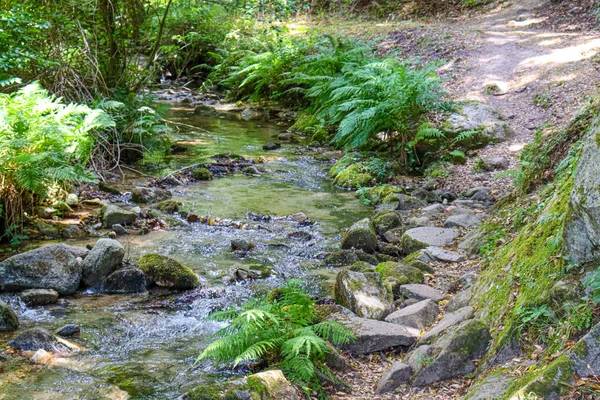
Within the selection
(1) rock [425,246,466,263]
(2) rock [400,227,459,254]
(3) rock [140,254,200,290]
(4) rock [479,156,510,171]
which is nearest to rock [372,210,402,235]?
(2) rock [400,227,459,254]

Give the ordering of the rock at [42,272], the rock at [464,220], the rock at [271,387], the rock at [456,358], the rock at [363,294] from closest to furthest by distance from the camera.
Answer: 1. the rock at [271,387]
2. the rock at [456,358]
3. the rock at [363,294]
4. the rock at [42,272]
5. the rock at [464,220]

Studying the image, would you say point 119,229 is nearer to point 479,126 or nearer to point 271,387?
point 271,387

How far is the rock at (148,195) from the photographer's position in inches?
342

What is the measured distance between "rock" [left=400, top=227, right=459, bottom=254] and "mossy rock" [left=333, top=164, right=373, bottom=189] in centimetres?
269

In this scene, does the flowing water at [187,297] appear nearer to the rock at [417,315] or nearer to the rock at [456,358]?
the rock at [417,315]

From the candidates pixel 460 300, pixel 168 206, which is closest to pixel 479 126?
pixel 168 206

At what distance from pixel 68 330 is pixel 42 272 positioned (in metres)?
1.07

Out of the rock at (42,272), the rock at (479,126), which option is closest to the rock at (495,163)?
the rock at (479,126)

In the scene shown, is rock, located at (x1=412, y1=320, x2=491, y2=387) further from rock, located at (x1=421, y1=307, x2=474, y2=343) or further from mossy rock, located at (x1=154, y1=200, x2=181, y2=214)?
mossy rock, located at (x1=154, y1=200, x2=181, y2=214)

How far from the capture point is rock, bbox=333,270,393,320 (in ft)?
16.4

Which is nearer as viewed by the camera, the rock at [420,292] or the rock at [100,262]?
the rock at [420,292]

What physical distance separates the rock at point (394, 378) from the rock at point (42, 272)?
Result: 3.35 meters

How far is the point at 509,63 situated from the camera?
12.4 metres

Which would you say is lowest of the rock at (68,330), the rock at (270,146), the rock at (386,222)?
the rock at (386,222)
